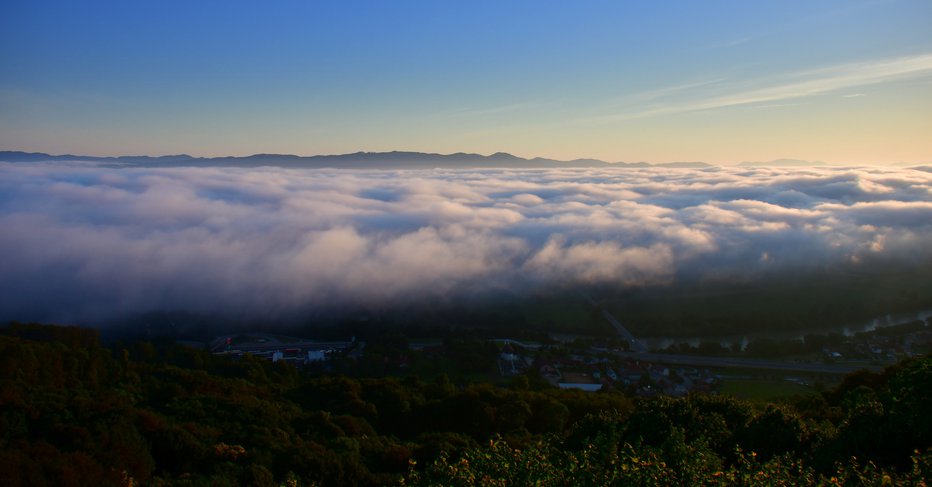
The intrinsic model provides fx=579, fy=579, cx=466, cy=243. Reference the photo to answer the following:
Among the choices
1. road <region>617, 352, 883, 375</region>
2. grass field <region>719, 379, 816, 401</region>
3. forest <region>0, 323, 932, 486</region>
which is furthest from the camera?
road <region>617, 352, 883, 375</region>

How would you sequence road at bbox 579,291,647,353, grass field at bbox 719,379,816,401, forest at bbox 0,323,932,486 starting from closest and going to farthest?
forest at bbox 0,323,932,486 < grass field at bbox 719,379,816,401 < road at bbox 579,291,647,353

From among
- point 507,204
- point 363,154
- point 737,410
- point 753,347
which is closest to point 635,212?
point 507,204

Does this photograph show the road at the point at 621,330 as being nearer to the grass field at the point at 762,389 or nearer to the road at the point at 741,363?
the road at the point at 741,363

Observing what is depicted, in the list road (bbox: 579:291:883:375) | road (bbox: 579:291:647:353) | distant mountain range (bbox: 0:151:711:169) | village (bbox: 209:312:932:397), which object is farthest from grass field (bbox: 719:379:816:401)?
distant mountain range (bbox: 0:151:711:169)

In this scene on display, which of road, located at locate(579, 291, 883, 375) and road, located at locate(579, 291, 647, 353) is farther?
road, located at locate(579, 291, 647, 353)

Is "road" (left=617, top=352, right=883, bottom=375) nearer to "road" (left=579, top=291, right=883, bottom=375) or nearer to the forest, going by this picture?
"road" (left=579, top=291, right=883, bottom=375)

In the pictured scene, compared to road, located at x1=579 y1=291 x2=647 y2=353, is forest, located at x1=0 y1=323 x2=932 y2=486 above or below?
above

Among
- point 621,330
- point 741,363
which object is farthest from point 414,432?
point 621,330
